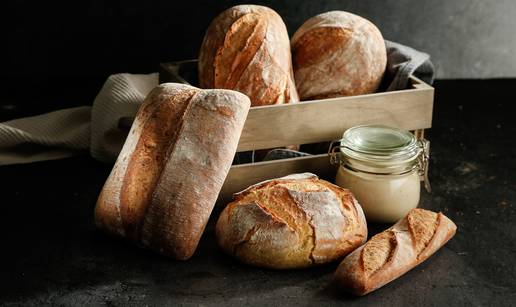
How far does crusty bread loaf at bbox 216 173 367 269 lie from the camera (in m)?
1.37

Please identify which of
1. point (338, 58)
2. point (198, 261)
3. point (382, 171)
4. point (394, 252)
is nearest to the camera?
point (394, 252)

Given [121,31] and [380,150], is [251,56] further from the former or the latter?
[121,31]

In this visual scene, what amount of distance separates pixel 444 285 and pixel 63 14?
59.8 inches

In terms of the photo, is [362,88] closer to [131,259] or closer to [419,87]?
[419,87]

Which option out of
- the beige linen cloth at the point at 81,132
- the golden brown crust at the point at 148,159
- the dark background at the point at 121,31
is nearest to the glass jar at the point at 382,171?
the golden brown crust at the point at 148,159

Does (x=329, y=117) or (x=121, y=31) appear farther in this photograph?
(x=121, y=31)

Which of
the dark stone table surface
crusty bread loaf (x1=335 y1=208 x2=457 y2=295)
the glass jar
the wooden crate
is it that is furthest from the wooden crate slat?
crusty bread loaf (x1=335 y1=208 x2=457 y2=295)

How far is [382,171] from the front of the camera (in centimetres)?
157

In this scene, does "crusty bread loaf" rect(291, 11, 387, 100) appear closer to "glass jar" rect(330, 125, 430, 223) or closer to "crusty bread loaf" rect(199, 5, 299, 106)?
"crusty bread loaf" rect(199, 5, 299, 106)

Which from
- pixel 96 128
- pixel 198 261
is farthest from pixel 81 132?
pixel 198 261

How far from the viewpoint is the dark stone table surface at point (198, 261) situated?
4.33ft

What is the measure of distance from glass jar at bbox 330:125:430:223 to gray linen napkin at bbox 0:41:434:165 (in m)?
0.29

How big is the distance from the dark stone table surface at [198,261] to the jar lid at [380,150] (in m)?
0.19

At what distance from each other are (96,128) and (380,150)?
81 cm
